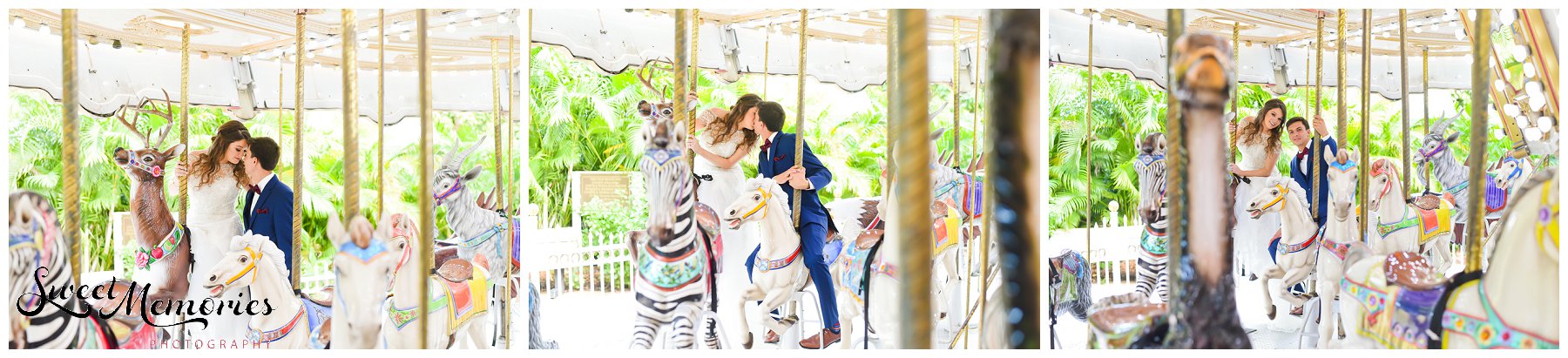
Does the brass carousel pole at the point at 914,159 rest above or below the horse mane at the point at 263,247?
above

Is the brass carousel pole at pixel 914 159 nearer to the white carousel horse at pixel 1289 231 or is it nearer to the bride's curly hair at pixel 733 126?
the bride's curly hair at pixel 733 126

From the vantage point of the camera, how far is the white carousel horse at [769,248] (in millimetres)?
2676

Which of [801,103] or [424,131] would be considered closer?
[424,131]

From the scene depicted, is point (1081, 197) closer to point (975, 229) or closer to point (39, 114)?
point (975, 229)

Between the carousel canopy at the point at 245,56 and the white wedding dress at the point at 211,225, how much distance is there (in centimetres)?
53

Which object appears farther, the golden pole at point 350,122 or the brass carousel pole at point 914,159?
the golden pole at point 350,122

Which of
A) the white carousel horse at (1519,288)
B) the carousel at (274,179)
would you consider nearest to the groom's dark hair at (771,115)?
the carousel at (274,179)

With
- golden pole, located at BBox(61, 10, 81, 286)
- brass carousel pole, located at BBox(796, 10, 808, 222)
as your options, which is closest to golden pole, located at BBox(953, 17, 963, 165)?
brass carousel pole, located at BBox(796, 10, 808, 222)

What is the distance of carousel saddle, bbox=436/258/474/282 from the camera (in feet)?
8.75

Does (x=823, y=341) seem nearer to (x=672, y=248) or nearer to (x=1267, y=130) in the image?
(x=672, y=248)

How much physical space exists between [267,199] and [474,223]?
652 millimetres

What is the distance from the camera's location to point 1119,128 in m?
3.23

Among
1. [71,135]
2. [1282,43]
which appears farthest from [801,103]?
[71,135]

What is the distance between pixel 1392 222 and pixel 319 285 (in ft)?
12.7
